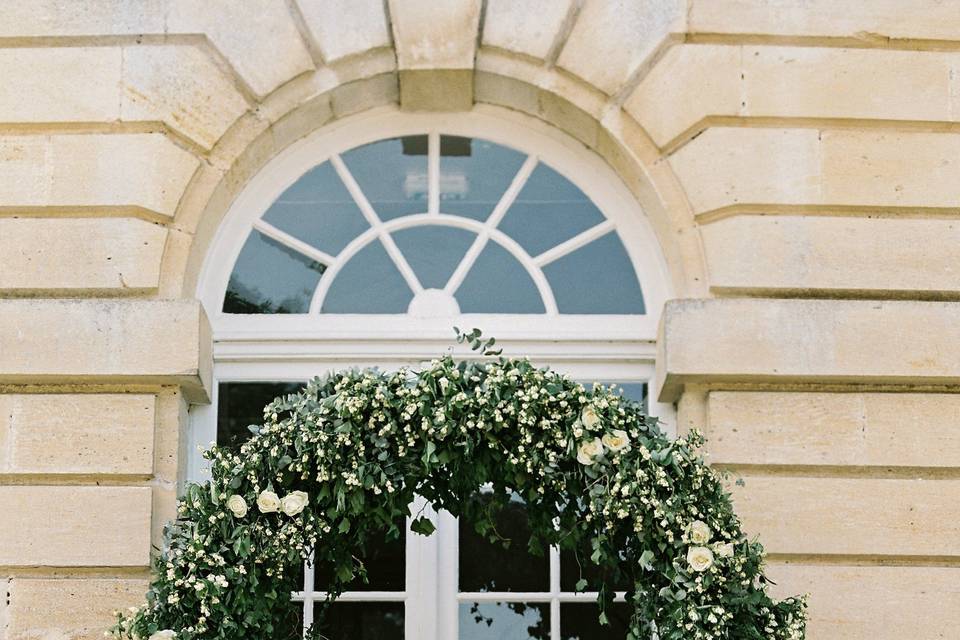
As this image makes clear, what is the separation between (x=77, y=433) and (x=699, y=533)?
2.51 metres

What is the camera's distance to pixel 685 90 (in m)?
6.27

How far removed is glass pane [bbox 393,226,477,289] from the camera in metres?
6.50

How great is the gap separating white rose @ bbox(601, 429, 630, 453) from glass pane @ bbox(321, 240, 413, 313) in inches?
59.8

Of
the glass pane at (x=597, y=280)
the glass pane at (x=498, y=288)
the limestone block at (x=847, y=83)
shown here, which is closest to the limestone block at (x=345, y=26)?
the glass pane at (x=498, y=288)

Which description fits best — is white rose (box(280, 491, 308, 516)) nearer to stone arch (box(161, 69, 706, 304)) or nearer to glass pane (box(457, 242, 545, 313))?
stone arch (box(161, 69, 706, 304))

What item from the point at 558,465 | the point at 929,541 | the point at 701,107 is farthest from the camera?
the point at 701,107

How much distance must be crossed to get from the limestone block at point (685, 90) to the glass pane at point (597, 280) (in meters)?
0.56

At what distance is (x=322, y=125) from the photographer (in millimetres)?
6566

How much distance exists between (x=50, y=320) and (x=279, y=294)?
991 millimetres

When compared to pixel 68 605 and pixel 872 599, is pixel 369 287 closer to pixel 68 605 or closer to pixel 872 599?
pixel 68 605

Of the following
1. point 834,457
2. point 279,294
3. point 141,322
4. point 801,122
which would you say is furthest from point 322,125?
point 834,457

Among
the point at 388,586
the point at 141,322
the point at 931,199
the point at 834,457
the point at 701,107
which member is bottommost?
the point at 388,586

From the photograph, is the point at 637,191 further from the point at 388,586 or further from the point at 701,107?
the point at 388,586

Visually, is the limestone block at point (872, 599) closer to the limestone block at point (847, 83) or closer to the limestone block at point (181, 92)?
the limestone block at point (847, 83)
